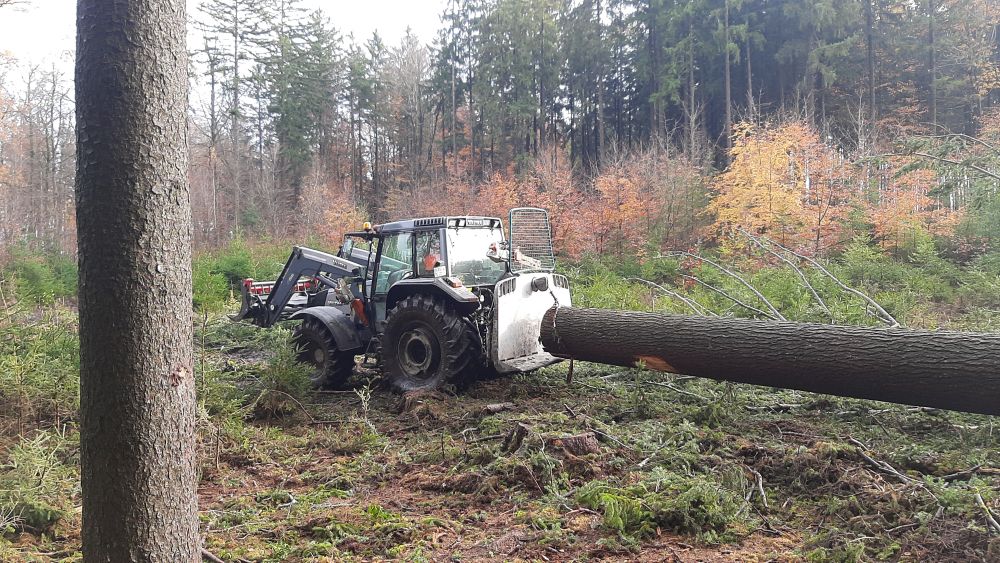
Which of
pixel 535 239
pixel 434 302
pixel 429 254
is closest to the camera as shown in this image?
pixel 434 302

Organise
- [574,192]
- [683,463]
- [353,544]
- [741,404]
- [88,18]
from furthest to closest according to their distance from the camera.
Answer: [574,192], [741,404], [683,463], [353,544], [88,18]

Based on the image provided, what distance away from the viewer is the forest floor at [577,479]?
3.40 meters

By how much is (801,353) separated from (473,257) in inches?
152

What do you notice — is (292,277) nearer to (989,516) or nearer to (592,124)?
(989,516)

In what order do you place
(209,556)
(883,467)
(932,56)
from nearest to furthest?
(209,556) → (883,467) → (932,56)

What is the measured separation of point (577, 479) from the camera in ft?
14.3

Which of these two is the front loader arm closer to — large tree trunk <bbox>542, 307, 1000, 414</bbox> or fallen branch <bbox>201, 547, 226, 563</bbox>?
large tree trunk <bbox>542, 307, 1000, 414</bbox>

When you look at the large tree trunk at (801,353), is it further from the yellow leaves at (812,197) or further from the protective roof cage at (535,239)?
the yellow leaves at (812,197)

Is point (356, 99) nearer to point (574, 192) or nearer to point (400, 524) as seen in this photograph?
point (574, 192)

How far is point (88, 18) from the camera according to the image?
236cm

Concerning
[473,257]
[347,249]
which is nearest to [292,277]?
[347,249]

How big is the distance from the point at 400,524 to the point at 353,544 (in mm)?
318

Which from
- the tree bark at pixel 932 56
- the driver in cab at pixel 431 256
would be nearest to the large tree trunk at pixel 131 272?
the driver in cab at pixel 431 256

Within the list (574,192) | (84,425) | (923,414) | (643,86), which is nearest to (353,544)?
(84,425)
